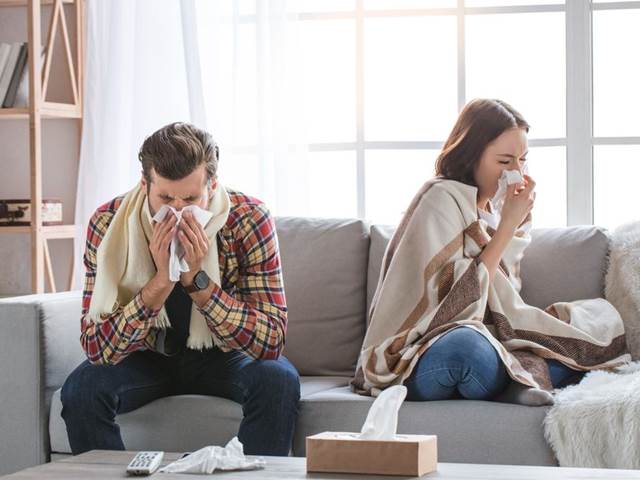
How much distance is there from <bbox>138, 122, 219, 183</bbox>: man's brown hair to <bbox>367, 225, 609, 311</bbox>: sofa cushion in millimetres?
932

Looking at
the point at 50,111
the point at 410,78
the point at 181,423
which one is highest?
the point at 410,78

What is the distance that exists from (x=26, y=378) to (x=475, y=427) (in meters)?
1.07

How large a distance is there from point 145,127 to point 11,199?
1.72ft

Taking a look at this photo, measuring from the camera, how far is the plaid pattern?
88.7 inches

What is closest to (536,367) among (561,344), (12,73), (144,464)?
(561,344)

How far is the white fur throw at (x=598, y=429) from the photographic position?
204cm

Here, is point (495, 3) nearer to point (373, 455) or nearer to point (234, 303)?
point (234, 303)

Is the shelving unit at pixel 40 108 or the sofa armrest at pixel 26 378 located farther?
the shelving unit at pixel 40 108

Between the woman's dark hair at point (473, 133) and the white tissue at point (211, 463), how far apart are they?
3.84 feet

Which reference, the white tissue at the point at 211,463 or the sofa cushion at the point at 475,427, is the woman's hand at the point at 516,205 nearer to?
the sofa cushion at the point at 475,427

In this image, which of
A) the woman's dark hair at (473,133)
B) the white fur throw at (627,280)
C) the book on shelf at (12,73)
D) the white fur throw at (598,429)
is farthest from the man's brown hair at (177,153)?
the book on shelf at (12,73)

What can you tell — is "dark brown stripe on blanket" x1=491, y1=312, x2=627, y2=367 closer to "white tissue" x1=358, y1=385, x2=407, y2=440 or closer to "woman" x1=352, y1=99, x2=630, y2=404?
"woman" x1=352, y1=99, x2=630, y2=404

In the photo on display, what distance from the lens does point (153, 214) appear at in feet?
7.72

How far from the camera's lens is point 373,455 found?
159cm
